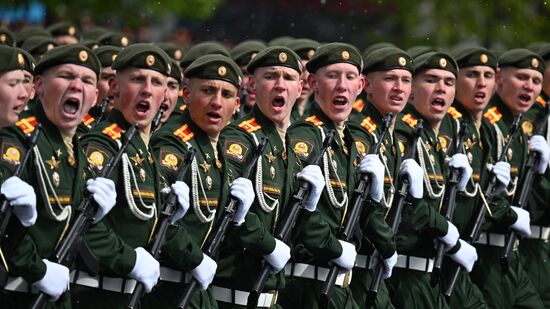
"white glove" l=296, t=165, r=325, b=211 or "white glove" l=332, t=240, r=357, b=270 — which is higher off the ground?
"white glove" l=296, t=165, r=325, b=211

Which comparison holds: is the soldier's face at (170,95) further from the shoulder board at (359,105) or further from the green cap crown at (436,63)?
the shoulder board at (359,105)

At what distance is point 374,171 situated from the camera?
12.0m

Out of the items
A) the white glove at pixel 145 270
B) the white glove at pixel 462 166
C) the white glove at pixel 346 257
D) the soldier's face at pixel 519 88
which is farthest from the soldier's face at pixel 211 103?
the soldier's face at pixel 519 88

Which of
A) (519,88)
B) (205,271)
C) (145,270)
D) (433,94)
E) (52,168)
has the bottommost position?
(145,270)

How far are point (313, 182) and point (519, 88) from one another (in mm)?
4136

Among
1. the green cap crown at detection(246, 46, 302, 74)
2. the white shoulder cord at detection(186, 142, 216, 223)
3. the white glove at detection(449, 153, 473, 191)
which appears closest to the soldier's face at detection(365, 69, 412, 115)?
the white glove at detection(449, 153, 473, 191)

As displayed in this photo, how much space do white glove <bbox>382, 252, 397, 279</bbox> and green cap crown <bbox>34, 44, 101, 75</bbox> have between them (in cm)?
303

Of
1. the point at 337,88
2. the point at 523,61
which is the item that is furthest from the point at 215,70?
the point at 523,61

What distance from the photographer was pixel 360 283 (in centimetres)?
1260

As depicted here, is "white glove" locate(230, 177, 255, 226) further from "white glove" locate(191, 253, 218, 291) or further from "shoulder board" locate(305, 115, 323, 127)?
"shoulder board" locate(305, 115, 323, 127)

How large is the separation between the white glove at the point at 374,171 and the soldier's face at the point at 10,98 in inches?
117

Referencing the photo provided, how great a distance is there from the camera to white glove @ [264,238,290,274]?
1120 centimetres

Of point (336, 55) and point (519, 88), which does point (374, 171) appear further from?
point (519, 88)

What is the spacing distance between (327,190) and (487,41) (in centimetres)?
1694
